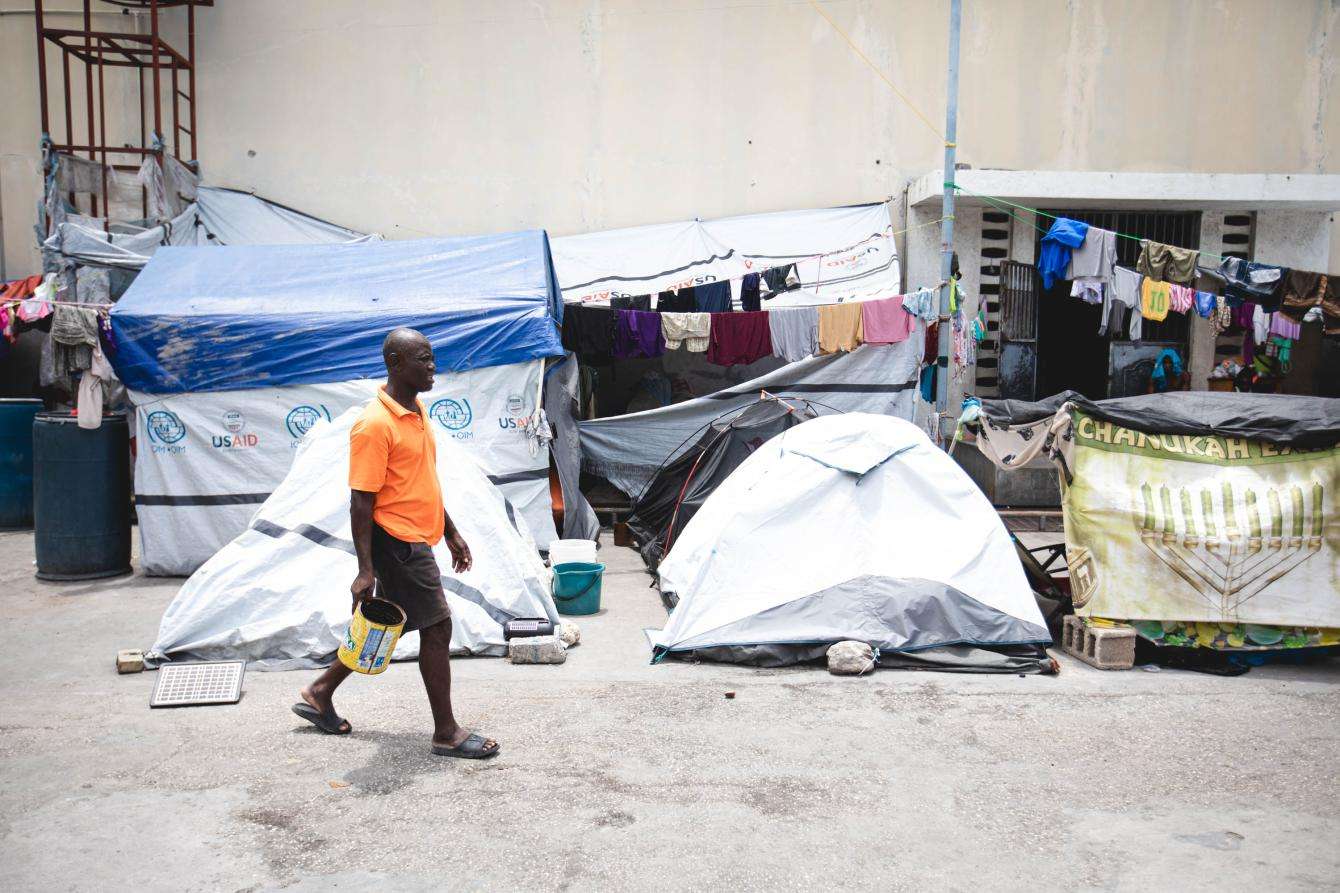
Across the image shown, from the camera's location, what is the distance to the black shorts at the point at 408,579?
14.4ft

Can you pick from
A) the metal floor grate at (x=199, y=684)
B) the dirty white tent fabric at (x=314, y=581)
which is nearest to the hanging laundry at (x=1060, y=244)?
the dirty white tent fabric at (x=314, y=581)

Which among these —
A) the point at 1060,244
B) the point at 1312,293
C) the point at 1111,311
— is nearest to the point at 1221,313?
the point at 1312,293

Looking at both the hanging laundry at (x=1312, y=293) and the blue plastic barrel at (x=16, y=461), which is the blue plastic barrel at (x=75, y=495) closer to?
the blue plastic barrel at (x=16, y=461)

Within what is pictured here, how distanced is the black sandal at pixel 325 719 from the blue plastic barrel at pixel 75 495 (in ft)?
13.9

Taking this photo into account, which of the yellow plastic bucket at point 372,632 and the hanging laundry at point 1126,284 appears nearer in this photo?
the yellow plastic bucket at point 372,632

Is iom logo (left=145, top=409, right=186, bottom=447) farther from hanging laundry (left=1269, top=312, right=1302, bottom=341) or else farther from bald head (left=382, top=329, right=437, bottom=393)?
hanging laundry (left=1269, top=312, right=1302, bottom=341)

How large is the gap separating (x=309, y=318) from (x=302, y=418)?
0.85 m

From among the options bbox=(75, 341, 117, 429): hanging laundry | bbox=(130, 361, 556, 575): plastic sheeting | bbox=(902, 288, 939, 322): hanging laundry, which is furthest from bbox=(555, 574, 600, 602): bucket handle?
bbox=(902, 288, 939, 322): hanging laundry

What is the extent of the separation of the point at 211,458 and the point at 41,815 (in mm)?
4845

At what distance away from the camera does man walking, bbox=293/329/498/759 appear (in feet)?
13.9

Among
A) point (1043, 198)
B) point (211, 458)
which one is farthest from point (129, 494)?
point (1043, 198)

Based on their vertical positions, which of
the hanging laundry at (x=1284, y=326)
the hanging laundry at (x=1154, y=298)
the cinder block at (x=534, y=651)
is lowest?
the cinder block at (x=534, y=651)

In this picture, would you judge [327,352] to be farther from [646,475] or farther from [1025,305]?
[1025,305]

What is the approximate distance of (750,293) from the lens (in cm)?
1062
